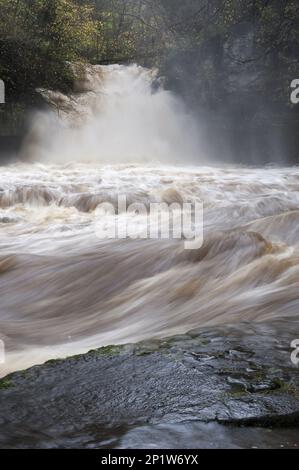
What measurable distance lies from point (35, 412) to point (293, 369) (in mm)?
983

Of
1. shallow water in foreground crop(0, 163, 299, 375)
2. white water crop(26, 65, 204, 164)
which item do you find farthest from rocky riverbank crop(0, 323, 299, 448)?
white water crop(26, 65, 204, 164)

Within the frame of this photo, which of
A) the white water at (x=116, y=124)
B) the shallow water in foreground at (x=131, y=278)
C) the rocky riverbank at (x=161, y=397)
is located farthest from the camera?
the white water at (x=116, y=124)

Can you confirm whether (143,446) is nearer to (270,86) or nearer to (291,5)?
(291,5)

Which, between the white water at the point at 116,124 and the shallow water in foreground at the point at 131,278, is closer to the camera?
the shallow water in foreground at the point at 131,278

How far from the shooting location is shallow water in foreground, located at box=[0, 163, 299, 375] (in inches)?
136

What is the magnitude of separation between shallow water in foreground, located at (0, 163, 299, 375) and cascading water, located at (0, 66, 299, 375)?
0.01 m

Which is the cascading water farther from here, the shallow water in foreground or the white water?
the white water

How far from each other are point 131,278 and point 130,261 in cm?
34

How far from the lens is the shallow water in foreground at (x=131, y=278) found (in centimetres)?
345

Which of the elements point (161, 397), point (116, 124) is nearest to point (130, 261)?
point (161, 397)

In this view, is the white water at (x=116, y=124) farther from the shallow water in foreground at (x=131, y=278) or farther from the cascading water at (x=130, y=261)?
the shallow water in foreground at (x=131, y=278)

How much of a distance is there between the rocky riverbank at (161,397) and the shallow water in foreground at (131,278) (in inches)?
25.9

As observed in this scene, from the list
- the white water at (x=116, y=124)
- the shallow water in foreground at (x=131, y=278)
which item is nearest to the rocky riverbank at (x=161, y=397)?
the shallow water in foreground at (x=131, y=278)

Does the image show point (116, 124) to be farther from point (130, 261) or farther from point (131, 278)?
point (131, 278)
